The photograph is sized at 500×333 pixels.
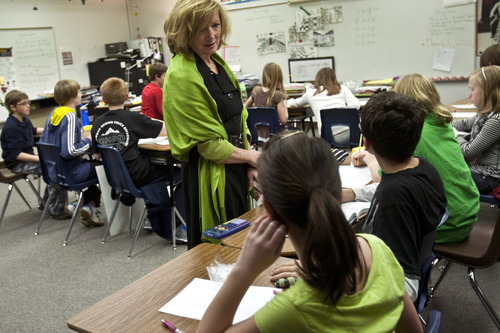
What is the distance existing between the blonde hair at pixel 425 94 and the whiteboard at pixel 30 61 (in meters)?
6.11

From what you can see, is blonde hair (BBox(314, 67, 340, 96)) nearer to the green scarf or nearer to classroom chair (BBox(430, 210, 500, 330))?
classroom chair (BBox(430, 210, 500, 330))

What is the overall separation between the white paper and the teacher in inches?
177

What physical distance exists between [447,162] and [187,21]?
4.01 feet

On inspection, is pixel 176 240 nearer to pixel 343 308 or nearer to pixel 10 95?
pixel 10 95

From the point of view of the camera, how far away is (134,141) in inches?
146

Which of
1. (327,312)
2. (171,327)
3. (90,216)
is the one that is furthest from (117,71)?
(327,312)

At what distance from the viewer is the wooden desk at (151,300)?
1.23 meters

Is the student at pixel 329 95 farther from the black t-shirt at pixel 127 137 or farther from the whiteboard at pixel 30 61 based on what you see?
the whiteboard at pixel 30 61

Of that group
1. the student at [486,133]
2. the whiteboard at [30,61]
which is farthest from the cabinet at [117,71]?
the student at [486,133]

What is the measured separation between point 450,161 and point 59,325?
2222 mm

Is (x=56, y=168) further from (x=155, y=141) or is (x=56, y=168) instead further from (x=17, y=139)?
(x=155, y=141)

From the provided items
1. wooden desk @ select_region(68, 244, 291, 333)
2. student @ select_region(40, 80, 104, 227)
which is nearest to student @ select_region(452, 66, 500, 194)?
wooden desk @ select_region(68, 244, 291, 333)

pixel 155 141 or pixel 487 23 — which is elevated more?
pixel 487 23

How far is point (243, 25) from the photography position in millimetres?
7277
